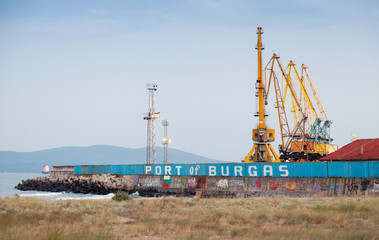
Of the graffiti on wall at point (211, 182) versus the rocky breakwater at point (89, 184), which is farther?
the rocky breakwater at point (89, 184)

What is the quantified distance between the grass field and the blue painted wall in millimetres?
17396

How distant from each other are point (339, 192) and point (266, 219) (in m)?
25.0

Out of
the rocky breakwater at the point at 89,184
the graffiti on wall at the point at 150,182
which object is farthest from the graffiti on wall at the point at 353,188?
the rocky breakwater at the point at 89,184

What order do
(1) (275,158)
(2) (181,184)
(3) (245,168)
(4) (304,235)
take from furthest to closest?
(1) (275,158), (2) (181,184), (3) (245,168), (4) (304,235)

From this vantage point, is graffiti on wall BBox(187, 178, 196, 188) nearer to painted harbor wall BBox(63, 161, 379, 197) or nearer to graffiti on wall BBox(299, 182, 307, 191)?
painted harbor wall BBox(63, 161, 379, 197)

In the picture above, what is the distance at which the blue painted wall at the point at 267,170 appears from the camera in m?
43.9

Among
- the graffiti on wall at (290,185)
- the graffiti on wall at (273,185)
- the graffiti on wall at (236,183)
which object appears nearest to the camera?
the graffiti on wall at (290,185)

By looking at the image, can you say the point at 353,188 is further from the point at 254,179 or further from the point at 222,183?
the point at 222,183

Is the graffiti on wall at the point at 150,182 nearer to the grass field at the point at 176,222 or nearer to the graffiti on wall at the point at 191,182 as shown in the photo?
the graffiti on wall at the point at 191,182

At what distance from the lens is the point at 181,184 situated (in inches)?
2415

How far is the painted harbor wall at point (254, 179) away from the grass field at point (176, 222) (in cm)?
1748

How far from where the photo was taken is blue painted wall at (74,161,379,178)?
43906 millimetres

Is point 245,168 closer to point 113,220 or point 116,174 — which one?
point 116,174

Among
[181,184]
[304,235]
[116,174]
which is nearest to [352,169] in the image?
[181,184]
